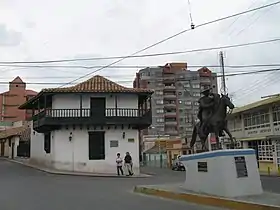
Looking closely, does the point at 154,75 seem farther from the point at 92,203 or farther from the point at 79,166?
the point at 92,203

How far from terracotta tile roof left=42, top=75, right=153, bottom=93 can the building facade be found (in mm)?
12437

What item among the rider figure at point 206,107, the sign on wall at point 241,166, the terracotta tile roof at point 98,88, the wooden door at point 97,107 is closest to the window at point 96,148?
the wooden door at point 97,107

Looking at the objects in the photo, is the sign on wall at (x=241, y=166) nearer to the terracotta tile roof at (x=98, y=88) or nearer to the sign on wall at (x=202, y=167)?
the sign on wall at (x=202, y=167)

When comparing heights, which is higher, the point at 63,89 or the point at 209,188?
the point at 63,89

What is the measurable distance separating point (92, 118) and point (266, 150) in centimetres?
1834

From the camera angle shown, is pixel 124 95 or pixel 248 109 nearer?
pixel 124 95

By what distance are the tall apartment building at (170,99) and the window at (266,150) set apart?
131 ft

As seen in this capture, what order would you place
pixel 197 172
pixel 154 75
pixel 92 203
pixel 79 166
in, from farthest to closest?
pixel 154 75
pixel 79 166
pixel 197 172
pixel 92 203

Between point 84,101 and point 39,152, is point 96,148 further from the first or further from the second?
point 39,152

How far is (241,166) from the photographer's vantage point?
1388 cm

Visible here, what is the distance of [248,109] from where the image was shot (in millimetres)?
45281

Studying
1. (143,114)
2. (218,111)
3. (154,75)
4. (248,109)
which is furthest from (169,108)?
(218,111)

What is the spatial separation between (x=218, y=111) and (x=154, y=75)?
246ft

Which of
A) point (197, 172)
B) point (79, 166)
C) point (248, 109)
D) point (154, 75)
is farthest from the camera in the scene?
point (154, 75)
